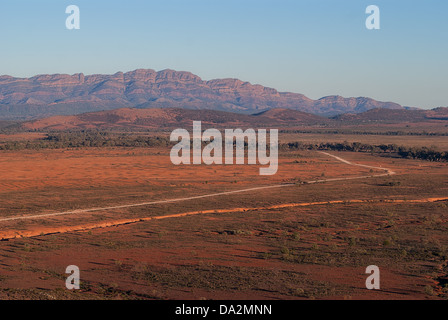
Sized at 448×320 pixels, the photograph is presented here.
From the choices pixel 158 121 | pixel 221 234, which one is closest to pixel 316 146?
pixel 221 234

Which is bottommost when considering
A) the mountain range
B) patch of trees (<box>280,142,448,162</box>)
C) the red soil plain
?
the red soil plain

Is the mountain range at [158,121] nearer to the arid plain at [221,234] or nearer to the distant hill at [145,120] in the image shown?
the distant hill at [145,120]

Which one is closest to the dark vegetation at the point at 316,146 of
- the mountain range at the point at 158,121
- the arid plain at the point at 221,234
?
the arid plain at the point at 221,234

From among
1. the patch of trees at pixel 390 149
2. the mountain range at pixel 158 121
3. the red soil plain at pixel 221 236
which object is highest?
the mountain range at pixel 158 121

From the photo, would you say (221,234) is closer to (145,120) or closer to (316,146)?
(316,146)

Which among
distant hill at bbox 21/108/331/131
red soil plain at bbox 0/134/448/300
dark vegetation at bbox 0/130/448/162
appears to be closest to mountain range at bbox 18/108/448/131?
distant hill at bbox 21/108/331/131

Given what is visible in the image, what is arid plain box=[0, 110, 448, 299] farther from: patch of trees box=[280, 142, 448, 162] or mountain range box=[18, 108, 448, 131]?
mountain range box=[18, 108, 448, 131]
